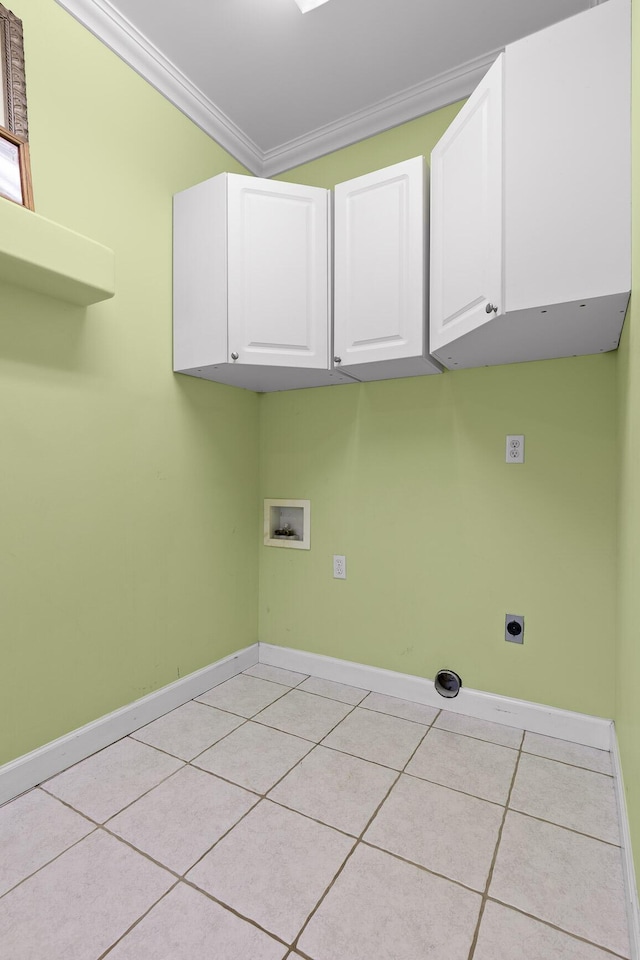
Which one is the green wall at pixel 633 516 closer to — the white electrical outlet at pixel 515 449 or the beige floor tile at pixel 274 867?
the white electrical outlet at pixel 515 449

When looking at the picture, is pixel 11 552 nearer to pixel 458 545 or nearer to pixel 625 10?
pixel 458 545

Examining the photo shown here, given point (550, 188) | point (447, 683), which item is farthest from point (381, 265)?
point (447, 683)

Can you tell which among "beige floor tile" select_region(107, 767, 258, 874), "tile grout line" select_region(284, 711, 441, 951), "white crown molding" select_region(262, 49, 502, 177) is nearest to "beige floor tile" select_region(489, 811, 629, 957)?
"tile grout line" select_region(284, 711, 441, 951)

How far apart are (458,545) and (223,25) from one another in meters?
2.13

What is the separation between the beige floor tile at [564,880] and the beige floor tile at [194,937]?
1.83 ft

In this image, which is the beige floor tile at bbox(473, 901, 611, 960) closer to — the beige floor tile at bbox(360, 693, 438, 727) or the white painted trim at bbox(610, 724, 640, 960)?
the white painted trim at bbox(610, 724, 640, 960)

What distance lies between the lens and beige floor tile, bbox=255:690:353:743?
1828 millimetres

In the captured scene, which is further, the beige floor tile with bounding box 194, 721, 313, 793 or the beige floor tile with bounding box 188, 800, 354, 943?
the beige floor tile with bounding box 194, 721, 313, 793

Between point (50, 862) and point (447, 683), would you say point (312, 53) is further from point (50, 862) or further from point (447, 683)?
point (50, 862)

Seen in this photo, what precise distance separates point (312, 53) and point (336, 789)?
2622 mm

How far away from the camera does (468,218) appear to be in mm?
1523

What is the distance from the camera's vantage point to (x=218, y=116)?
2.12 metres

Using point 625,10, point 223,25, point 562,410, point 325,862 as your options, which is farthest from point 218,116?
point 325,862

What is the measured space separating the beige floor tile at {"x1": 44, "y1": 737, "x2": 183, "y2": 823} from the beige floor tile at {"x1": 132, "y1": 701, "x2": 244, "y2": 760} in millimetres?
50
